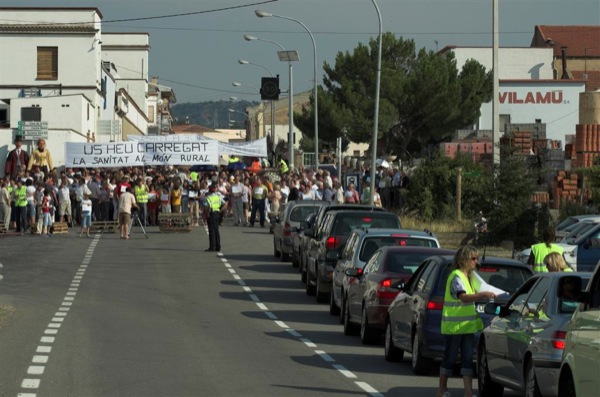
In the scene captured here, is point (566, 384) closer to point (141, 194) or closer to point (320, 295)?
point (320, 295)

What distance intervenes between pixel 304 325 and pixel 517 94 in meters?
75.0

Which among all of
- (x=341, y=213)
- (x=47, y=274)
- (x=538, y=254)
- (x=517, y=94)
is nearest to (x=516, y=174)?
(x=341, y=213)

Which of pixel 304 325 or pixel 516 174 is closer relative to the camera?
pixel 304 325

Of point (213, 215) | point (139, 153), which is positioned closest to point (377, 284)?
point (213, 215)

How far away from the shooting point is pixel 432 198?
45375mm

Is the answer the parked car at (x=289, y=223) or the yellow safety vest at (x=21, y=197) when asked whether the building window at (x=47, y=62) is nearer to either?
the yellow safety vest at (x=21, y=197)

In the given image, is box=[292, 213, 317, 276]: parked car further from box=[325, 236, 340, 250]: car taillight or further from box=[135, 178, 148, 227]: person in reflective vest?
box=[135, 178, 148, 227]: person in reflective vest

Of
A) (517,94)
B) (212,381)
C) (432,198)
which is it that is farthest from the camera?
(517,94)

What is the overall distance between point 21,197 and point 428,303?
30054 millimetres

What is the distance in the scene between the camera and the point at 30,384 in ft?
48.1

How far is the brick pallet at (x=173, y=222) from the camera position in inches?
1737

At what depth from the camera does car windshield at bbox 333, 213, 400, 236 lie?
86.0 feet

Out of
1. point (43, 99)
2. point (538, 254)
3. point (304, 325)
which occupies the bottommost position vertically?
point (304, 325)

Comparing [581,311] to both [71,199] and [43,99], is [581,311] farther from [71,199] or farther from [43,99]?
[43,99]
